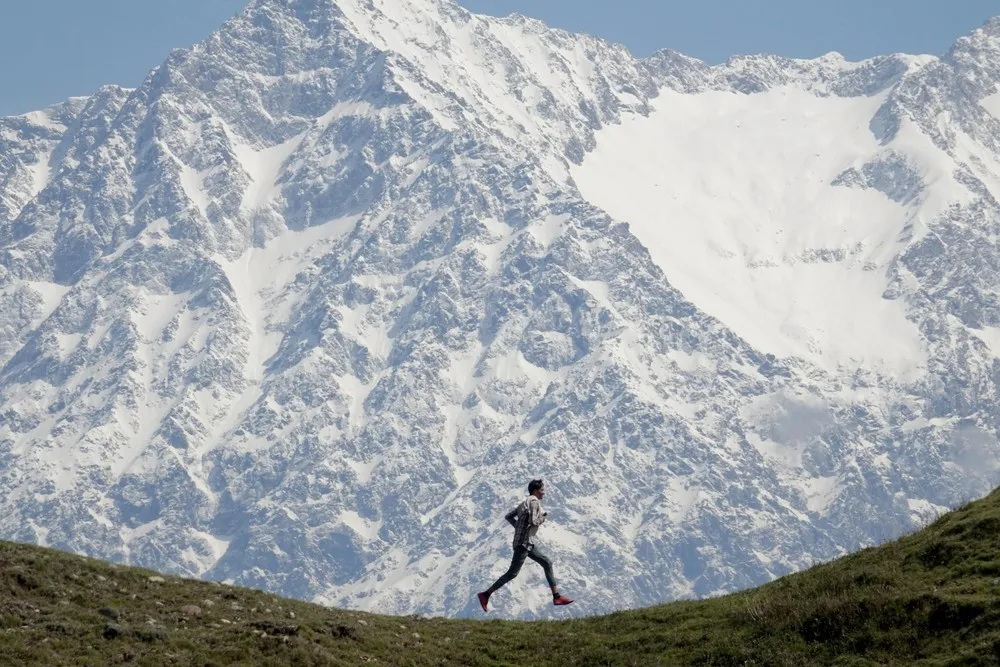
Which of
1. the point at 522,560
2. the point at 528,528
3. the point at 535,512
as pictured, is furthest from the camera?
the point at 522,560

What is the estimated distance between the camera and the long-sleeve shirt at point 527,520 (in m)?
39.4

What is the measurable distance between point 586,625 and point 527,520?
4796 millimetres

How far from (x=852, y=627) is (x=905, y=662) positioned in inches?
92.1

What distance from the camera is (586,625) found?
4288 centimetres

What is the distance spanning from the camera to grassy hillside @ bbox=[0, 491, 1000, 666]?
115 feet

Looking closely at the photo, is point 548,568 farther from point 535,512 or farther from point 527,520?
point 535,512

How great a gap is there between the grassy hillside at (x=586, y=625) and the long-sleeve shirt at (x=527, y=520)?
2.82 metres

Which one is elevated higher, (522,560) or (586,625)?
(522,560)

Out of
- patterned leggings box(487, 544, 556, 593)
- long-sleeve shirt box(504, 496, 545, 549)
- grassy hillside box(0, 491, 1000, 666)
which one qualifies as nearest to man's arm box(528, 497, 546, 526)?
long-sleeve shirt box(504, 496, 545, 549)

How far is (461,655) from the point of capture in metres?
39.2

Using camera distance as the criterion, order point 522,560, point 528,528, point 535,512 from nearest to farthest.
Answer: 1. point 528,528
2. point 535,512
3. point 522,560

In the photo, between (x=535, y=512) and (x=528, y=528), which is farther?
(x=535, y=512)

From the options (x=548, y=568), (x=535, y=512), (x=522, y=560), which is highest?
(x=535, y=512)

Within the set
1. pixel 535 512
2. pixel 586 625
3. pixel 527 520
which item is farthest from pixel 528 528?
pixel 586 625
